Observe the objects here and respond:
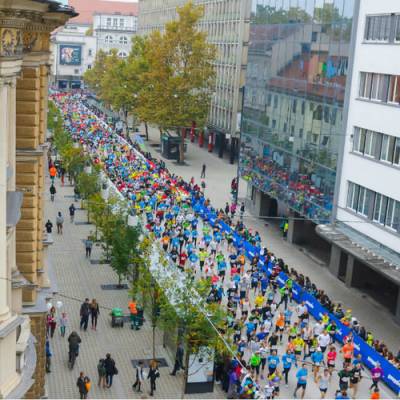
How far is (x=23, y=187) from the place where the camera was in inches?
734

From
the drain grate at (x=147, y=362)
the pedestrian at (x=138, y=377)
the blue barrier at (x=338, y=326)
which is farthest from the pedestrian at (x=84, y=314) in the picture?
the blue barrier at (x=338, y=326)

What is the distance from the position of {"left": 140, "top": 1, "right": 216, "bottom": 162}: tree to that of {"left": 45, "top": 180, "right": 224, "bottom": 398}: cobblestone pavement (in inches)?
1374

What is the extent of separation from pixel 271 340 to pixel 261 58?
88.9ft

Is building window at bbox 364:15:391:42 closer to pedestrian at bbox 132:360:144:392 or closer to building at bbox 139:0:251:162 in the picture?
pedestrian at bbox 132:360:144:392

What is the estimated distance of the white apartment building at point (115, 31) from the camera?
162 meters

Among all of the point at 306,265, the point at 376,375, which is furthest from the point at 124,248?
the point at 306,265

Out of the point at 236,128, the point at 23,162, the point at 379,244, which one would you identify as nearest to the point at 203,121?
the point at 236,128

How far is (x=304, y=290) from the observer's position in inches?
1275

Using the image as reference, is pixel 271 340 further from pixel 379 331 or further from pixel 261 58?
pixel 261 58

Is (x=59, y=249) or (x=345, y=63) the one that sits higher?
(x=345, y=63)

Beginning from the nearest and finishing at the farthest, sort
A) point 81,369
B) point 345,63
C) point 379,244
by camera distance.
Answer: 1. point 81,369
2. point 379,244
3. point 345,63

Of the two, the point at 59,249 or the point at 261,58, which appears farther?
the point at 261,58

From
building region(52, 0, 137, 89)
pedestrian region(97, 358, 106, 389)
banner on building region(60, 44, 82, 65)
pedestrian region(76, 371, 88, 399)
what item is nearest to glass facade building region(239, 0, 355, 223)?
pedestrian region(97, 358, 106, 389)

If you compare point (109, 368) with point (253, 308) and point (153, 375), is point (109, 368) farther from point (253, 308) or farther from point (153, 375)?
point (253, 308)
